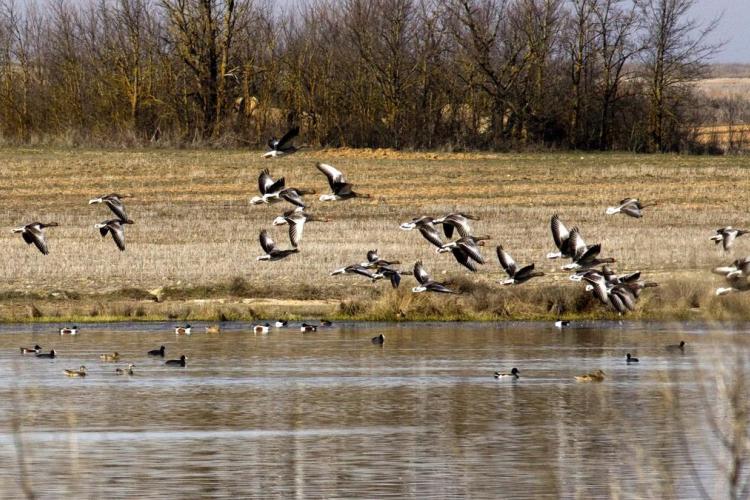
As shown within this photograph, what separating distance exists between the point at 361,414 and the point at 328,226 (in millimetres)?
21567

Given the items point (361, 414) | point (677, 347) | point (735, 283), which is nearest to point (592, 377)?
point (361, 414)

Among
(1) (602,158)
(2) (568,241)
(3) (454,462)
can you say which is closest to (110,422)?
(3) (454,462)

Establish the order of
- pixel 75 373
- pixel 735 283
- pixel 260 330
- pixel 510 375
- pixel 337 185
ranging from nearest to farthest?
pixel 735 283
pixel 337 185
pixel 510 375
pixel 75 373
pixel 260 330

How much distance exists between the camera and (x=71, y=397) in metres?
20.6

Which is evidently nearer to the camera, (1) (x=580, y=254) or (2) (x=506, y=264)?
(1) (x=580, y=254)

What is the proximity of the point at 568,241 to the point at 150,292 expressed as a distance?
12.3 m

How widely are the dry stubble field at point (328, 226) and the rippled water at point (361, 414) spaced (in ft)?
4.83

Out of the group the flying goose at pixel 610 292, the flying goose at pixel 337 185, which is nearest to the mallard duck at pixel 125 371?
the flying goose at pixel 337 185

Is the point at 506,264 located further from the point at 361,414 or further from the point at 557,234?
the point at 361,414

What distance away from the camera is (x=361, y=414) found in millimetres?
18984

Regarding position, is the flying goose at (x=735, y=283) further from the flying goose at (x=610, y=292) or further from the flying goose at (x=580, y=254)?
the flying goose at (x=610, y=292)

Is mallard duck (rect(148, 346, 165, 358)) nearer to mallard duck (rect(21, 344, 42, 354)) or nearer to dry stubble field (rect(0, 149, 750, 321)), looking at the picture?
mallard duck (rect(21, 344, 42, 354))

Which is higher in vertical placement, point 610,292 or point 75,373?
point 610,292

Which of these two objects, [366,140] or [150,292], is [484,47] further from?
[150,292]
